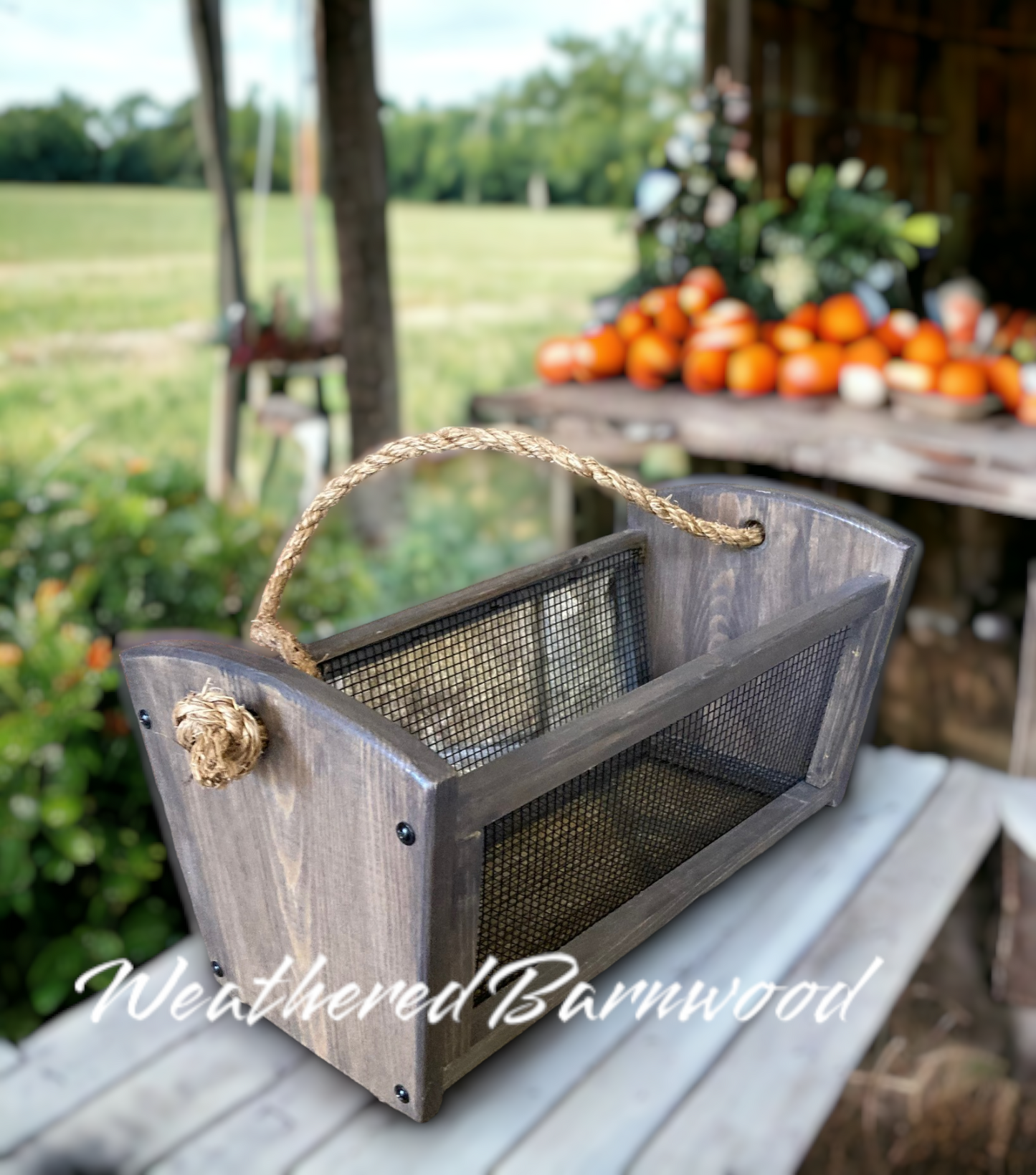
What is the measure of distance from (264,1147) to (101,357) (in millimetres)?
1555

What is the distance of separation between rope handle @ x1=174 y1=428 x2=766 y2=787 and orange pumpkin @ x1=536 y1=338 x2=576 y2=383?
136 cm

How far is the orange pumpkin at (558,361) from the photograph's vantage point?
6.13 ft

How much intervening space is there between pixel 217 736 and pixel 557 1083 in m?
0.40

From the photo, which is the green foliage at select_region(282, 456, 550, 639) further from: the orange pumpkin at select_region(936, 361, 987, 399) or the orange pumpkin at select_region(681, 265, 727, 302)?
the orange pumpkin at select_region(936, 361, 987, 399)

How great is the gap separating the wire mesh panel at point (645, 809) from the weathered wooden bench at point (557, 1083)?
157mm

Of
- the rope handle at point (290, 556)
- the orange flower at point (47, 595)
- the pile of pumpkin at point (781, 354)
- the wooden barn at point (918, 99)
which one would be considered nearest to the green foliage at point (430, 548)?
the orange flower at point (47, 595)

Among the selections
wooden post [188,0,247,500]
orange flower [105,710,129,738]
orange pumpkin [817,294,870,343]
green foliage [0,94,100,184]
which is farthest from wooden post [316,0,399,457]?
orange pumpkin [817,294,870,343]

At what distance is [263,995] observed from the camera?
0.64 meters

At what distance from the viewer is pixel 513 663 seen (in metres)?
0.78

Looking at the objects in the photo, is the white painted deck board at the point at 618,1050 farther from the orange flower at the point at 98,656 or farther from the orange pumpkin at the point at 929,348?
the orange flower at the point at 98,656

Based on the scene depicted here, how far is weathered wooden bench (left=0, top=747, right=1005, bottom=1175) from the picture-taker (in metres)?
0.70

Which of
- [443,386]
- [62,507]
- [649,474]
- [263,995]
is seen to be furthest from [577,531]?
[263,995]

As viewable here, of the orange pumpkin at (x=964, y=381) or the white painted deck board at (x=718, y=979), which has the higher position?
the orange pumpkin at (x=964, y=381)

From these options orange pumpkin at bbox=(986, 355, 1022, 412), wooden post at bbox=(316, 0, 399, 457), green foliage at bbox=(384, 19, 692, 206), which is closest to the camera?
orange pumpkin at bbox=(986, 355, 1022, 412)
